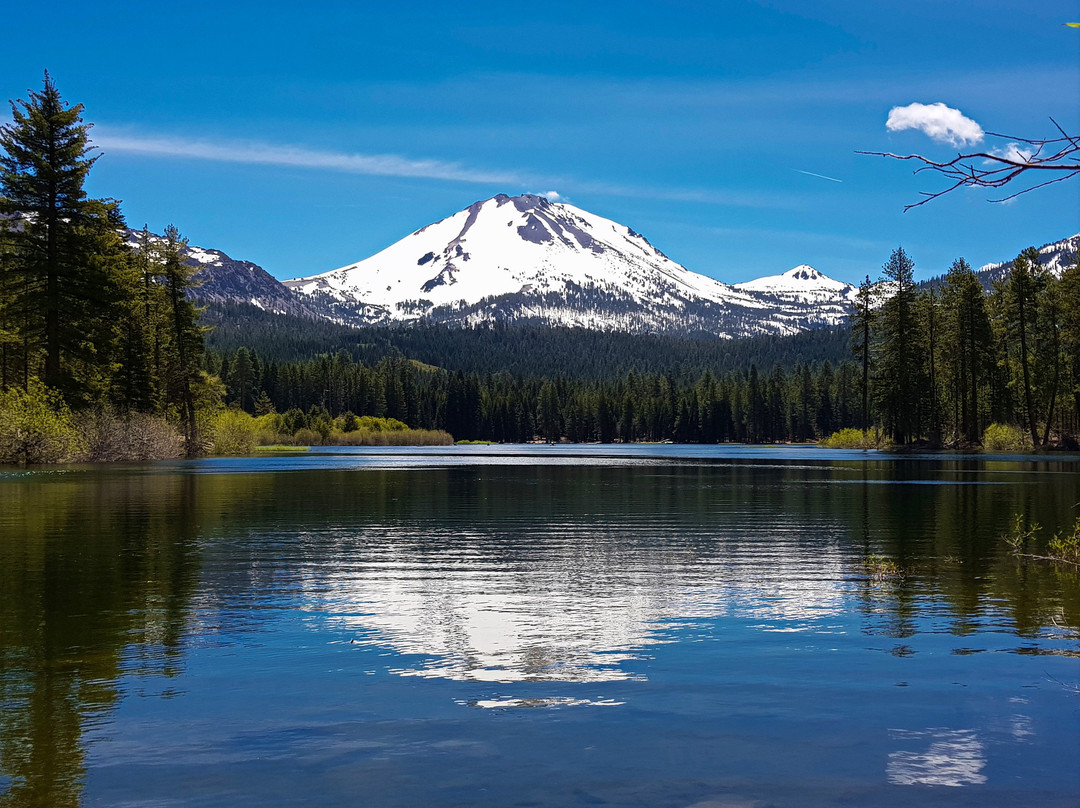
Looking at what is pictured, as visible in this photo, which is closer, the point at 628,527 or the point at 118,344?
the point at 628,527

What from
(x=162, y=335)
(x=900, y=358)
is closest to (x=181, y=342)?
(x=162, y=335)

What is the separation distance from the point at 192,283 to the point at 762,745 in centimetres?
8234

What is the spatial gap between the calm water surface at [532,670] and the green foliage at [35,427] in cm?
3282

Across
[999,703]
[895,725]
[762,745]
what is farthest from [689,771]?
[999,703]

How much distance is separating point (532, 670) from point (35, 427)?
5278 centimetres

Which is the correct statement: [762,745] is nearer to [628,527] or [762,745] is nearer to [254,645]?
[254,645]

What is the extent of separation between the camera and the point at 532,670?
10555mm

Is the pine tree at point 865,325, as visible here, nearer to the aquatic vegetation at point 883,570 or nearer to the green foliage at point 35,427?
the green foliage at point 35,427

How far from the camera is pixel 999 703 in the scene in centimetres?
918

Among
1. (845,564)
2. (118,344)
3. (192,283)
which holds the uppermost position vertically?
(192,283)

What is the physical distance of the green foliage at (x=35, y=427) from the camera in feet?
175

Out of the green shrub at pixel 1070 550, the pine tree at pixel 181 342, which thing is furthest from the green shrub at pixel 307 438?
the green shrub at pixel 1070 550

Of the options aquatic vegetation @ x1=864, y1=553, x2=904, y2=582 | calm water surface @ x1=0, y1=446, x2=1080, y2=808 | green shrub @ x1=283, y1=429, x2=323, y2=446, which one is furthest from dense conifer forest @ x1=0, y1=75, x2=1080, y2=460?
aquatic vegetation @ x1=864, y1=553, x2=904, y2=582

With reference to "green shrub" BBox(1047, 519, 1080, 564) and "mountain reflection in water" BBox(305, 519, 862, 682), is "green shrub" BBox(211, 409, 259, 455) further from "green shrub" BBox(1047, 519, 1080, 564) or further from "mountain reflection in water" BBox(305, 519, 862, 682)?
"green shrub" BBox(1047, 519, 1080, 564)
